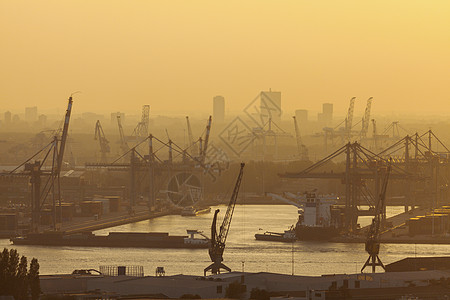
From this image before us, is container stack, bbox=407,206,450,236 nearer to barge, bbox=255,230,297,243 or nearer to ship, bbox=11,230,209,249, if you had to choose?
barge, bbox=255,230,297,243

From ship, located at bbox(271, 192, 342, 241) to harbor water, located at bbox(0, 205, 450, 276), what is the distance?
4.67ft

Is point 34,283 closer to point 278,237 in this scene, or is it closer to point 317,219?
point 278,237

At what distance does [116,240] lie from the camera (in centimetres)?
4775

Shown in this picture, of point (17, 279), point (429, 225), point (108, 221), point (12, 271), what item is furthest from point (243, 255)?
point (108, 221)

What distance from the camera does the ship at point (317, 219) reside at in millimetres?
50531

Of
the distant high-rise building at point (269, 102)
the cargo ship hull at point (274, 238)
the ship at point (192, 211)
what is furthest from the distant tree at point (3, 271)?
the distant high-rise building at point (269, 102)

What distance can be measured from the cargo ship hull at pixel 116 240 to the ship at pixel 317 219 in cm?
496

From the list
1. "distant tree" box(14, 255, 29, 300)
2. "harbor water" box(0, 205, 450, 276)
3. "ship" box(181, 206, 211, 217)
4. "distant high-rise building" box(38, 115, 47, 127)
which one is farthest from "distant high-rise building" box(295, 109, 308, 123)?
"distant tree" box(14, 255, 29, 300)

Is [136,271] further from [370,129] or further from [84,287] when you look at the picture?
[370,129]

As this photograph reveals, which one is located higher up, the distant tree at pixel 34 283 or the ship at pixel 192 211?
the ship at pixel 192 211

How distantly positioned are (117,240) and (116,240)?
3 cm

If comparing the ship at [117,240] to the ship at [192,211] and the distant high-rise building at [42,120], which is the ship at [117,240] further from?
the distant high-rise building at [42,120]

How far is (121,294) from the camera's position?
25.0 metres

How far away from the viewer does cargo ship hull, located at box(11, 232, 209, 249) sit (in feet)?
153
